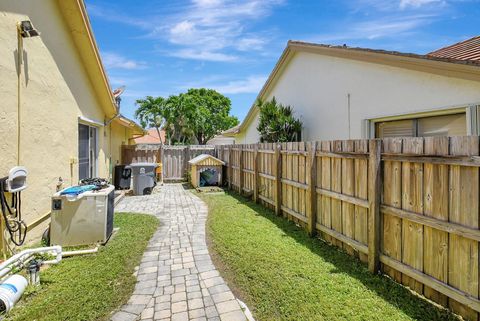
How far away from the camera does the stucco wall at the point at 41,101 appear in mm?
4051

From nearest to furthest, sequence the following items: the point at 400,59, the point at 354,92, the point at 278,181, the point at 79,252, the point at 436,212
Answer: the point at 436,212 < the point at 79,252 < the point at 400,59 < the point at 278,181 < the point at 354,92

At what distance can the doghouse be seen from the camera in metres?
12.2

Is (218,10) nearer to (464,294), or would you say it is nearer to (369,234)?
(369,234)

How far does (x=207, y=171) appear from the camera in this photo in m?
12.4

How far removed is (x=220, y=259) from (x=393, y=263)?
255 cm

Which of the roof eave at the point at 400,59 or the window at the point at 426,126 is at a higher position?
the roof eave at the point at 400,59

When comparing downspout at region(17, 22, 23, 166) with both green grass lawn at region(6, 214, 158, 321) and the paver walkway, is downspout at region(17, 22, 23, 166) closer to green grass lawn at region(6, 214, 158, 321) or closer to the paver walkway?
green grass lawn at region(6, 214, 158, 321)

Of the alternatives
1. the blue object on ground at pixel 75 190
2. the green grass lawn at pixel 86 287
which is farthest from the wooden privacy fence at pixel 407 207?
the blue object on ground at pixel 75 190

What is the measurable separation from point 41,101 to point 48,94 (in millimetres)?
335

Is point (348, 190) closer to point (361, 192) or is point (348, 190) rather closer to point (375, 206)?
point (361, 192)

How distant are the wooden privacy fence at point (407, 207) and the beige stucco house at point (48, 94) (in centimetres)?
524

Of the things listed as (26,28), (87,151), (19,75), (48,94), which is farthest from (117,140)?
(26,28)

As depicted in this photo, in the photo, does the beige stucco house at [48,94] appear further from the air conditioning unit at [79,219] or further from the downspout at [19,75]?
the air conditioning unit at [79,219]

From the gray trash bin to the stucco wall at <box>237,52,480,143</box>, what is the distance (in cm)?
645
